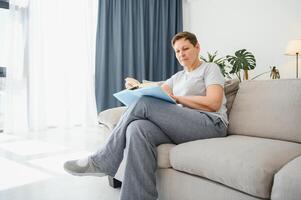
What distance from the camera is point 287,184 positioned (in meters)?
0.93

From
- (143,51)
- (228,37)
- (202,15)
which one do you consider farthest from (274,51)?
(143,51)

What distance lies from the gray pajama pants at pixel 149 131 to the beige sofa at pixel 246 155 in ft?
0.20

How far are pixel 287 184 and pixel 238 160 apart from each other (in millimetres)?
203

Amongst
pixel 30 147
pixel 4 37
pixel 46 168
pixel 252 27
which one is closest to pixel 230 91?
pixel 46 168

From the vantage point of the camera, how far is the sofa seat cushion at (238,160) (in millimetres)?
1020

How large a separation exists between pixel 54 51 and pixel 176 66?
6.15 feet

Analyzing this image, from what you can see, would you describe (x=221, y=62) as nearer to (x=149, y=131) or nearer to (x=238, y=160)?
(x=149, y=131)

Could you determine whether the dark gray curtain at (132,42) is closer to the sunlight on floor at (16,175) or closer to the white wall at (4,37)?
the white wall at (4,37)

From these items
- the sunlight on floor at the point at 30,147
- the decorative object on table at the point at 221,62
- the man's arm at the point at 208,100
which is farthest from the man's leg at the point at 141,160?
the decorative object on table at the point at 221,62

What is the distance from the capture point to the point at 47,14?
3.70 meters

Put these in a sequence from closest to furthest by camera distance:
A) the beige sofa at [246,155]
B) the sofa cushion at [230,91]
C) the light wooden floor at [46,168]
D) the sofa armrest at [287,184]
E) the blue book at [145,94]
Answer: the sofa armrest at [287,184] → the beige sofa at [246,155] → the blue book at [145,94] → the light wooden floor at [46,168] → the sofa cushion at [230,91]

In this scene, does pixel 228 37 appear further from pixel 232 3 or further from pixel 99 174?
pixel 99 174

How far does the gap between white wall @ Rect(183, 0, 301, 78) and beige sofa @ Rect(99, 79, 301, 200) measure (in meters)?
2.21

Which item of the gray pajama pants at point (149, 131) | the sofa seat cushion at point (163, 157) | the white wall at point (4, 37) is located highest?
the white wall at point (4, 37)
